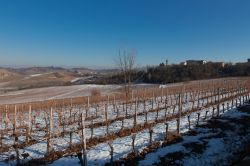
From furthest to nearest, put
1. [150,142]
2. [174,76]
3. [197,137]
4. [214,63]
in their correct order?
[214,63] → [174,76] → [197,137] → [150,142]

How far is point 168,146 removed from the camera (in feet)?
54.9

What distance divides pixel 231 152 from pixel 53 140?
8.93 metres

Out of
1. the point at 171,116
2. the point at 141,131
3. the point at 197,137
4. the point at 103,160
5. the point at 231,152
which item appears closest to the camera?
the point at 103,160

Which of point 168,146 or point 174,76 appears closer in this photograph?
point 168,146

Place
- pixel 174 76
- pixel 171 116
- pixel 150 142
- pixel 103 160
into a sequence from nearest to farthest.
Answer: pixel 103 160, pixel 150 142, pixel 171 116, pixel 174 76

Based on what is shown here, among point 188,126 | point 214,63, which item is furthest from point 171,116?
point 214,63

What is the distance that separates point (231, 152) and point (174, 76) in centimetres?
7048

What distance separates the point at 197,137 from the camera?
60.6ft

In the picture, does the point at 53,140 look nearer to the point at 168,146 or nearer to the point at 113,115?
the point at 168,146

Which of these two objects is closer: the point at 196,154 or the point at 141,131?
the point at 196,154

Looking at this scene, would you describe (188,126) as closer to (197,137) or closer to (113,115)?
(197,137)

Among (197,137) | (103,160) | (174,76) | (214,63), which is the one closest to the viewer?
(103,160)

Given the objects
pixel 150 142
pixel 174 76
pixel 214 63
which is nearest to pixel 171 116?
pixel 150 142

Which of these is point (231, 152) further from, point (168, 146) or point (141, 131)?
point (141, 131)
